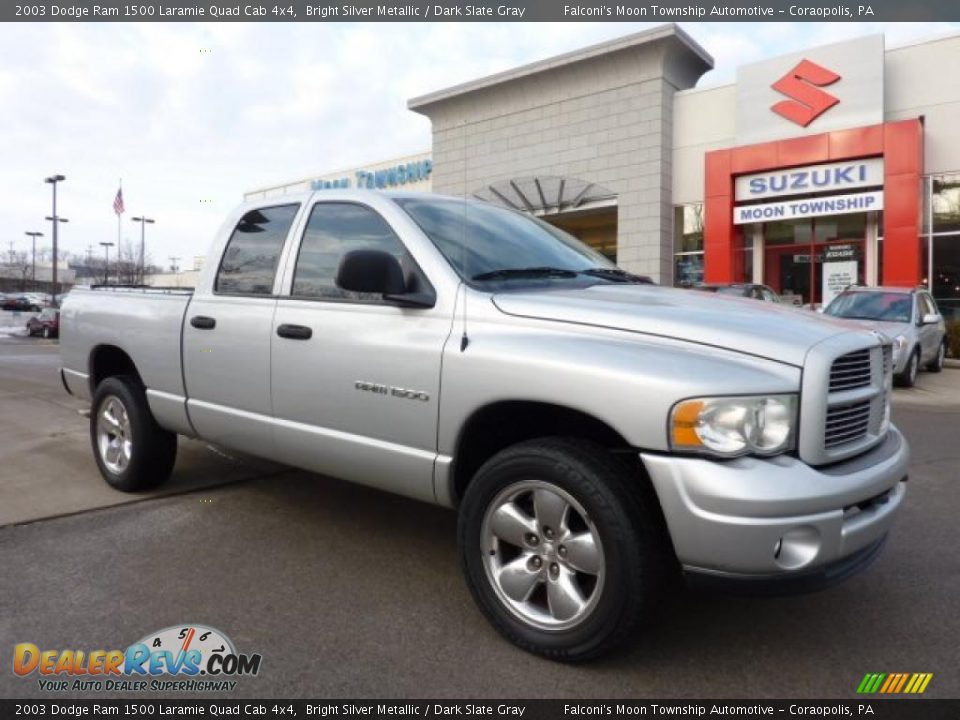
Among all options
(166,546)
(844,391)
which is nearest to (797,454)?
(844,391)

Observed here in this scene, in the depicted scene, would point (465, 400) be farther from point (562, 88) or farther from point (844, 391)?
point (562, 88)

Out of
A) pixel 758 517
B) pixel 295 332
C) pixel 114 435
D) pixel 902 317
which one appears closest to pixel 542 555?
pixel 758 517

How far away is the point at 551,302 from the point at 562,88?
21.1 meters

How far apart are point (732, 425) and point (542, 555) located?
2.84 feet

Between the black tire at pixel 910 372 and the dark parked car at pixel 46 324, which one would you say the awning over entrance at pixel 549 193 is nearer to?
the black tire at pixel 910 372

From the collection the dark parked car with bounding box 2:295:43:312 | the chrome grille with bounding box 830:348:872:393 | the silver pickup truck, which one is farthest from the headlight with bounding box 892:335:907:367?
the dark parked car with bounding box 2:295:43:312

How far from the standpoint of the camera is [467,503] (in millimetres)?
3002

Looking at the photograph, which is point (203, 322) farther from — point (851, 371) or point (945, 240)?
point (945, 240)

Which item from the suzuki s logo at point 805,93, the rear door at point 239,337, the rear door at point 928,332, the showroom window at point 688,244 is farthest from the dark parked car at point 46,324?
the rear door at point 928,332

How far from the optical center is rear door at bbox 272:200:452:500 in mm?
3250

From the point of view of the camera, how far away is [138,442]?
4820 millimetres


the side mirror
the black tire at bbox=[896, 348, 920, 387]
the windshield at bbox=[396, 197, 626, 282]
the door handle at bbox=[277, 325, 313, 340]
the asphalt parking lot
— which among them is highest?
the windshield at bbox=[396, 197, 626, 282]

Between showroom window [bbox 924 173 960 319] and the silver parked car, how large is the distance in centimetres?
522

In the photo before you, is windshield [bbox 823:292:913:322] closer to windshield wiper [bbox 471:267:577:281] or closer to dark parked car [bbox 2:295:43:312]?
windshield wiper [bbox 471:267:577:281]
